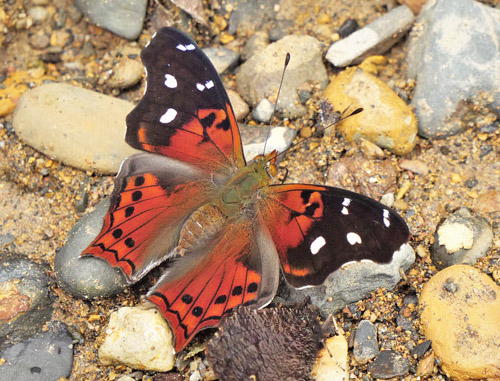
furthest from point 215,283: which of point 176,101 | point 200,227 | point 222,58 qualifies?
point 222,58

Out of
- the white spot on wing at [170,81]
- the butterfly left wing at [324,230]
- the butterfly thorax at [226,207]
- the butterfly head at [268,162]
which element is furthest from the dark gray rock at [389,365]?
the white spot on wing at [170,81]

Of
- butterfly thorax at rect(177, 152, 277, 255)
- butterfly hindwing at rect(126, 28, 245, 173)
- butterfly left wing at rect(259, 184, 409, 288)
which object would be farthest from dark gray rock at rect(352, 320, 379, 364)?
butterfly hindwing at rect(126, 28, 245, 173)

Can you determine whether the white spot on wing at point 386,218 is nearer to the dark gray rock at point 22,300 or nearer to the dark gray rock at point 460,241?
the dark gray rock at point 460,241

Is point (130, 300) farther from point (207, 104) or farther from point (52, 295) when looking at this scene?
point (207, 104)

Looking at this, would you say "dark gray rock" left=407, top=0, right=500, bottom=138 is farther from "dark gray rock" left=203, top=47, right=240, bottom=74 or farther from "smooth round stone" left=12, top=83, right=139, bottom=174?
"smooth round stone" left=12, top=83, right=139, bottom=174

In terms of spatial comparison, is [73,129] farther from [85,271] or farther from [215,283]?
[215,283]
